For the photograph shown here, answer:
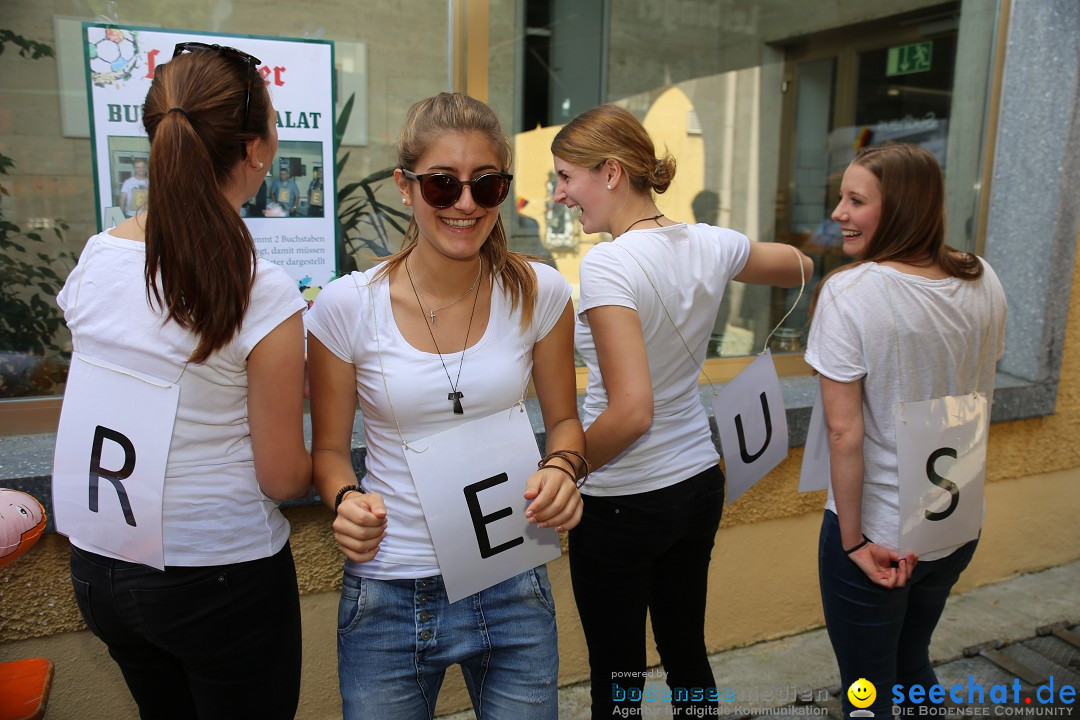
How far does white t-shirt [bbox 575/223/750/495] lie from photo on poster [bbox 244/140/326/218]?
130 centimetres

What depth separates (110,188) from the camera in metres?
2.69

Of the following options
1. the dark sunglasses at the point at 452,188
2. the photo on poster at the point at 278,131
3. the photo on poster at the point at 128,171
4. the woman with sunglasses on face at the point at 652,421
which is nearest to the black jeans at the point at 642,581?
the woman with sunglasses on face at the point at 652,421

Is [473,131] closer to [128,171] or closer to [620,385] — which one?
[620,385]

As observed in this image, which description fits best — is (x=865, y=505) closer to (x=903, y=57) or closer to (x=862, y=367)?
(x=862, y=367)

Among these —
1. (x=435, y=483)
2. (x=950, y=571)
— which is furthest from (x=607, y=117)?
(x=950, y=571)

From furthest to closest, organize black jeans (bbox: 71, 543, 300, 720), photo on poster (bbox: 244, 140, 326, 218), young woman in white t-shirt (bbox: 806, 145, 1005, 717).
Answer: photo on poster (bbox: 244, 140, 326, 218), young woman in white t-shirt (bbox: 806, 145, 1005, 717), black jeans (bbox: 71, 543, 300, 720)

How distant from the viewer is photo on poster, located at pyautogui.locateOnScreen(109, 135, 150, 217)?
8.74 ft

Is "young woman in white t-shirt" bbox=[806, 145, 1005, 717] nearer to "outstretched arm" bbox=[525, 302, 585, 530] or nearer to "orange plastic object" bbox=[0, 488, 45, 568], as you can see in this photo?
"outstretched arm" bbox=[525, 302, 585, 530]

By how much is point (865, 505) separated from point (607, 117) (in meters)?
1.17

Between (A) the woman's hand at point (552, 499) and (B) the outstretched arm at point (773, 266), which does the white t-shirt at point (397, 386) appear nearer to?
(A) the woman's hand at point (552, 499)

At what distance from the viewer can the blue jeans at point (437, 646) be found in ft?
5.22

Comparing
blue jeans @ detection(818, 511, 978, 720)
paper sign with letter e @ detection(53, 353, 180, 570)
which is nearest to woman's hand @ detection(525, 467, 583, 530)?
paper sign with letter e @ detection(53, 353, 180, 570)

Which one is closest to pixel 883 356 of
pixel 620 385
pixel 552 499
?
pixel 620 385

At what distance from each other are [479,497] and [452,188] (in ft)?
1.98
